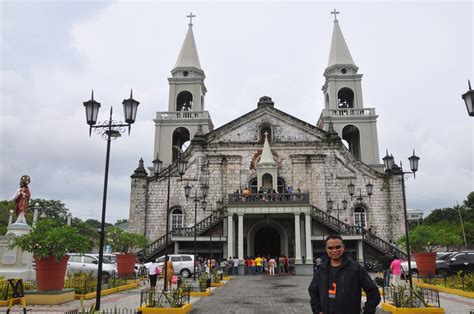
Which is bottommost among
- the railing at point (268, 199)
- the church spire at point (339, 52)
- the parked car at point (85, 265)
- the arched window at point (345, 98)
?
the parked car at point (85, 265)

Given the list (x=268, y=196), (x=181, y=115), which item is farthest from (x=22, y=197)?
(x=181, y=115)

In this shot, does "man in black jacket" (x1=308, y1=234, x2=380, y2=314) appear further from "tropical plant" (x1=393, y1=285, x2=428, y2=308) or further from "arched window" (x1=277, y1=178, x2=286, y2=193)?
"arched window" (x1=277, y1=178, x2=286, y2=193)

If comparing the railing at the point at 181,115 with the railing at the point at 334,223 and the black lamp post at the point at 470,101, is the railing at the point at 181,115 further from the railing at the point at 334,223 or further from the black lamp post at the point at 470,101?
the black lamp post at the point at 470,101

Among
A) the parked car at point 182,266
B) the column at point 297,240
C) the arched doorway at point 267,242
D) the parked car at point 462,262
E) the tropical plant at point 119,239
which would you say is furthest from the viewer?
the arched doorway at point 267,242

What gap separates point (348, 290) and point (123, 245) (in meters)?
19.4

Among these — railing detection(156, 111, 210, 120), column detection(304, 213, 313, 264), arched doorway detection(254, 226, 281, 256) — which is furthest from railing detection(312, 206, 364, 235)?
railing detection(156, 111, 210, 120)

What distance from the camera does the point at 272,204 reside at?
27531 millimetres

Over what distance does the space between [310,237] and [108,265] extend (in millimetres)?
13374

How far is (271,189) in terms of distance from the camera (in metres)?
29.4

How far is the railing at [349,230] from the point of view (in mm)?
28641

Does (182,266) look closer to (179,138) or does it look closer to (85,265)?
(85,265)

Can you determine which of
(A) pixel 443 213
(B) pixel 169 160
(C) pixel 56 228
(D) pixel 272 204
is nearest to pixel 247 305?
(C) pixel 56 228

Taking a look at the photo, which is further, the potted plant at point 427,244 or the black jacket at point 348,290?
the potted plant at point 427,244

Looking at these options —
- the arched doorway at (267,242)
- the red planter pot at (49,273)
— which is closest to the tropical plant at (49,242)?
the red planter pot at (49,273)
